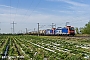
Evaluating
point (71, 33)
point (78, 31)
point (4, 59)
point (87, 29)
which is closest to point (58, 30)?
point (71, 33)

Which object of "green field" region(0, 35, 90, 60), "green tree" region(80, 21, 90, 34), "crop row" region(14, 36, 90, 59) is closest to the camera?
"green field" region(0, 35, 90, 60)

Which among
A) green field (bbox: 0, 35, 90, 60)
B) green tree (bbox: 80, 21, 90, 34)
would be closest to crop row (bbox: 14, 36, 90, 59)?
green field (bbox: 0, 35, 90, 60)

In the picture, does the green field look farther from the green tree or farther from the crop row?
the green tree

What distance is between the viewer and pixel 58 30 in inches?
2813

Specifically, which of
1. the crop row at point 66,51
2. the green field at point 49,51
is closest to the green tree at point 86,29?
the green field at point 49,51

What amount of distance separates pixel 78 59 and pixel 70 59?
1.68 feet

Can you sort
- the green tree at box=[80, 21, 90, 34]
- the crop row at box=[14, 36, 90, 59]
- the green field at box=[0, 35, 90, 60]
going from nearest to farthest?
the green field at box=[0, 35, 90, 60] → the crop row at box=[14, 36, 90, 59] → the green tree at box=[80, 21, 90, 34]

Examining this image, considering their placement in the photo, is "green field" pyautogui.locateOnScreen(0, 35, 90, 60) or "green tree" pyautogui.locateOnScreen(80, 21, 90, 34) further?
"green tree" pyautogui.locateOnScreen(80, 21, 90, 34)

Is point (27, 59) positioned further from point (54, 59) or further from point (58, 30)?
point (58, 30)

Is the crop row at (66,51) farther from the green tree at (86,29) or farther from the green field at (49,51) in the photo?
the green tree at (86,29)

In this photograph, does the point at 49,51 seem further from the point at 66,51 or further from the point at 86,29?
the point at 86,29

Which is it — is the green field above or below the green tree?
below

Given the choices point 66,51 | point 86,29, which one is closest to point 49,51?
point 66,51

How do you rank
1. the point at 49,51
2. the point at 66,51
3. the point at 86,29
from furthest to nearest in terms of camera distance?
1. the point at 86,29
2. the point at 66,51
3. the point at 49,51
